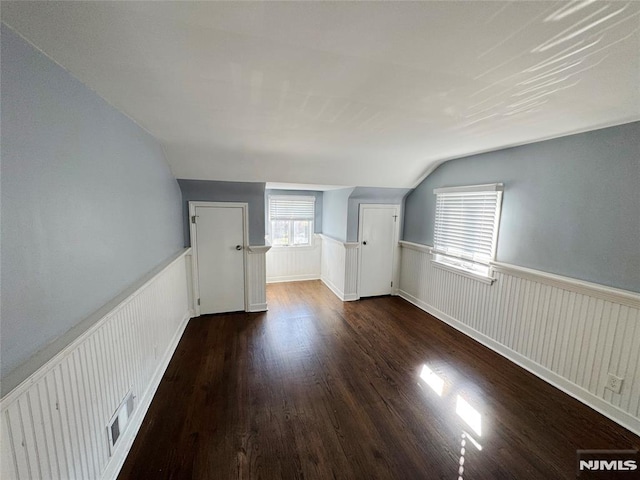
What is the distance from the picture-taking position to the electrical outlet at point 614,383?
1926 millimetres

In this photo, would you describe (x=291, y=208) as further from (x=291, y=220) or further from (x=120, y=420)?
(x=120, y=420)

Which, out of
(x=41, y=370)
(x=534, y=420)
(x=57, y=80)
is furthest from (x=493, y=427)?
(x=57, y=80)

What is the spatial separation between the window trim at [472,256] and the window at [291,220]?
8.10 feet

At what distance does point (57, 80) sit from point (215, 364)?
241 cm

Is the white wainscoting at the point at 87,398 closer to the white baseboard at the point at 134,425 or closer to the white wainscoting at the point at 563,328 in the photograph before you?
the white baseboard at the point at 134,425

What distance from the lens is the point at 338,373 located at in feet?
8.11

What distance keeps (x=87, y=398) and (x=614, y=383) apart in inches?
134

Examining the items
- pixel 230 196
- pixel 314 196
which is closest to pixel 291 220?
pixel 314 196

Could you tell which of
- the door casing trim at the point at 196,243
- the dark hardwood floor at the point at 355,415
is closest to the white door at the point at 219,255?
the door casing trim at the point at 196,243

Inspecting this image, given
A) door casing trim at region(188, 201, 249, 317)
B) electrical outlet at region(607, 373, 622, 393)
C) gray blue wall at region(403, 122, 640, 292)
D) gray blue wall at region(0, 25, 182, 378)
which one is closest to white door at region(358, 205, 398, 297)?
gray blue wall at region(403, 122, 640, 292)

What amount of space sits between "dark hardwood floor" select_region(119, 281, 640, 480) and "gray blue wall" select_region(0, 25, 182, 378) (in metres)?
1.10

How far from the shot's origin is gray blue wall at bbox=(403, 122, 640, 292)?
6.14 feet

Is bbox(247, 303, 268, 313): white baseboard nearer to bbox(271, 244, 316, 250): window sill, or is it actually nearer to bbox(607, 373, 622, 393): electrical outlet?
bbox(271, 244, 316, 250): window sill

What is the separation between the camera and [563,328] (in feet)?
7.44
